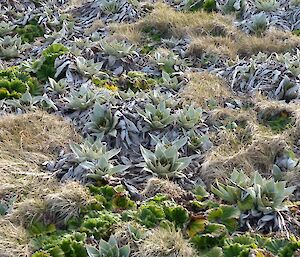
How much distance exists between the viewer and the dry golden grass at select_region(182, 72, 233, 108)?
202 inches

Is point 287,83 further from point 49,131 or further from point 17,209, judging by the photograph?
point 17,209

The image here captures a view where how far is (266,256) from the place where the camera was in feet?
9.38

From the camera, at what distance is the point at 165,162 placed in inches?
155

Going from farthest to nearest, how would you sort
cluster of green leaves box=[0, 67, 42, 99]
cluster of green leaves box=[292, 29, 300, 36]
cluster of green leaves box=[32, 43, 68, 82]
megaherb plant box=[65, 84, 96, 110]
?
cluster of green leaves box=[292, 29, 300, 36] → cluster of green leaves box=[32, 43, 68, 82] → cluster of green leaves box=[0, 67, 42, 99] → megaherb plant box=[65, 84, 96, 110]

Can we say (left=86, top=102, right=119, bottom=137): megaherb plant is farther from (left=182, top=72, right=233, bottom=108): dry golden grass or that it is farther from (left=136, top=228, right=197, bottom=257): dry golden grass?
(left=136, top=228, right=197, bottom=257): dry golden grass

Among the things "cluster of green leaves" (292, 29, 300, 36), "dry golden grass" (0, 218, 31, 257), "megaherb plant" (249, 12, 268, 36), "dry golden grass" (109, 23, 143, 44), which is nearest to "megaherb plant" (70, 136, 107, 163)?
"dry golden grass" (0, 218, 31, 257)


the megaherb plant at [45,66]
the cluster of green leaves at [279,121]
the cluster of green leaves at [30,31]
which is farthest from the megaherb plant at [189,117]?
the cluster of green leaves at [30,31]

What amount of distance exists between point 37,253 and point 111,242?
0.46 m

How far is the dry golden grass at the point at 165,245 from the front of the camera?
2.93m

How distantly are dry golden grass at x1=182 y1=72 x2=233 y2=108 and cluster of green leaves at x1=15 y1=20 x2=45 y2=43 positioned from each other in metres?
2.83

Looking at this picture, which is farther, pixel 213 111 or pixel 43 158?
pixel 213 111

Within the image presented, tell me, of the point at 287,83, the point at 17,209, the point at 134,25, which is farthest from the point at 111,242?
the point at 134,25

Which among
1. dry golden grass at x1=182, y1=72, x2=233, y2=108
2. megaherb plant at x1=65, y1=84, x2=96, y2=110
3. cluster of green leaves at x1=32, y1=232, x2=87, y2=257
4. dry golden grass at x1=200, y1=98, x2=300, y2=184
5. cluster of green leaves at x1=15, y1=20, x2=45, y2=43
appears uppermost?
cluster of green leaves at x1=32, y1=232, x2=87, y2=257

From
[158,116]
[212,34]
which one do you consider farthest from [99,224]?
[212,34]
